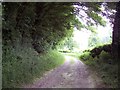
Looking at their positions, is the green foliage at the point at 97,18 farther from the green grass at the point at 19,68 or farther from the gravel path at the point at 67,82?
the gravel path at the point at 67,82

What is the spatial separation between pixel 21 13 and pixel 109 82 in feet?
23.3

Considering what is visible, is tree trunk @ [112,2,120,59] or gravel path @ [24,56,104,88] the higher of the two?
tree trunk @ [112,2,120,59]

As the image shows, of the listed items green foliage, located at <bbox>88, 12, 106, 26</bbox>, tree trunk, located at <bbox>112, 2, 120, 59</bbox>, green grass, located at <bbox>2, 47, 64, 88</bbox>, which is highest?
green foliage, located at <bbox>88, 12, 106, 26</bbox>

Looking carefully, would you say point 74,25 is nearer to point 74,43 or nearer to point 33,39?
point 33,39

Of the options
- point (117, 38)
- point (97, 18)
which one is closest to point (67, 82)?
point (117, 38)

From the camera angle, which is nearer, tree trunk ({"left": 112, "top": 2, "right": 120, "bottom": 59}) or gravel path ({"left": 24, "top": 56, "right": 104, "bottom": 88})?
gravel path ({"left": 24, "top": 56, "right": 104, "bottom": 88})

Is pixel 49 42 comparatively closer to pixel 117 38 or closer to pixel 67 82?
pixel 117 38

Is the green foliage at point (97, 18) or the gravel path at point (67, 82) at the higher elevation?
the green foliage at point (97, 18)

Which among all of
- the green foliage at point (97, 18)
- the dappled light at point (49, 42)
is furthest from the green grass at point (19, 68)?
the green foliage at point (97, 18)

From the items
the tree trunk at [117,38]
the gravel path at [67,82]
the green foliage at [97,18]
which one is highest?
the green foliage at [97,18]

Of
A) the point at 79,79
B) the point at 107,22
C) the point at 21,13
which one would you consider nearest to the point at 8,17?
the point at 21,13

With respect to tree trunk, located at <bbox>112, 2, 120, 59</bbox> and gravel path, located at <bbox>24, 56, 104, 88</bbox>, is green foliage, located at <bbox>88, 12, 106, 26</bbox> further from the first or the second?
gravel path, located at <bbox>24, 56, 104, 88</bbox>

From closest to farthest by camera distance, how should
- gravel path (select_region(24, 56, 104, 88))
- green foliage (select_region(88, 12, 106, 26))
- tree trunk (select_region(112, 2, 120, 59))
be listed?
gravel path (select_region(24, 56, 104, 88))
tree trunk (select_region(112, 2, 120, 59))
green foliage (select_region(88, 12, 106, 26))

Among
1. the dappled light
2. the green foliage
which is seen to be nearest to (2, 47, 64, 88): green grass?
the dappled light
